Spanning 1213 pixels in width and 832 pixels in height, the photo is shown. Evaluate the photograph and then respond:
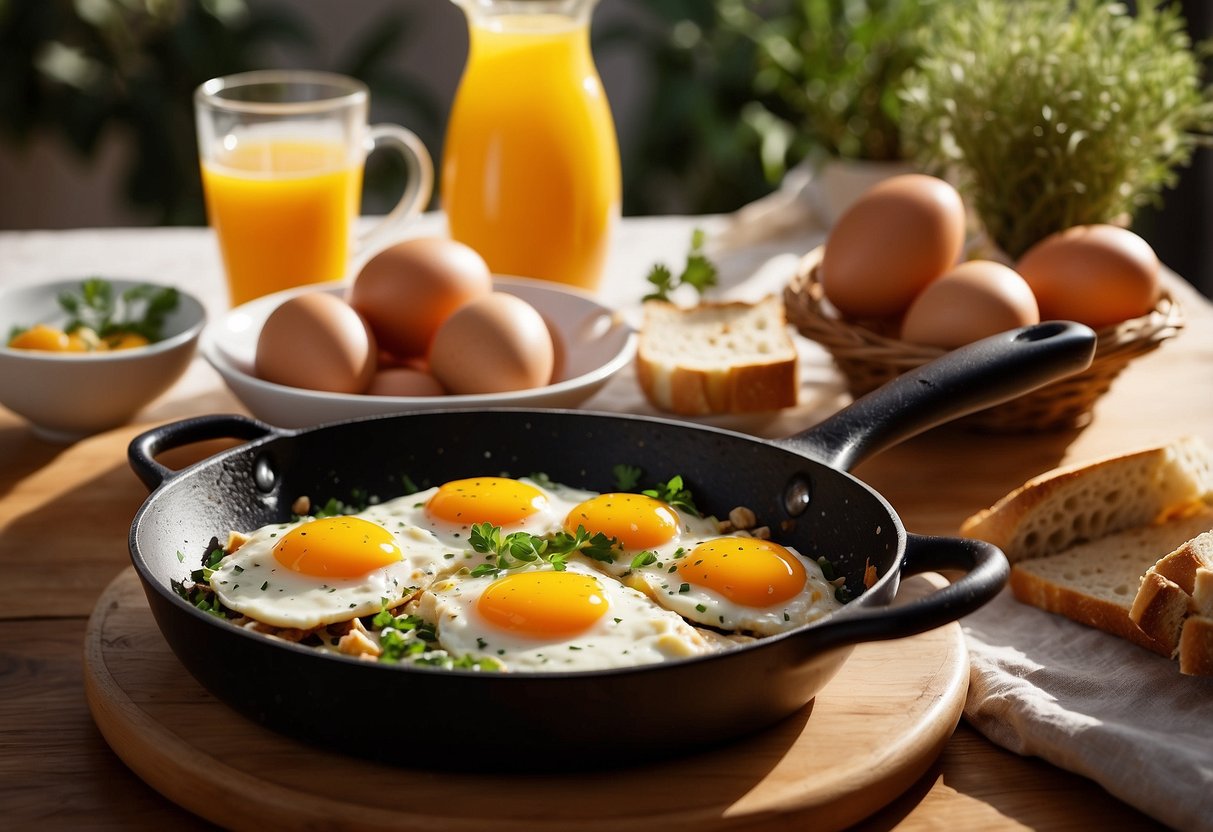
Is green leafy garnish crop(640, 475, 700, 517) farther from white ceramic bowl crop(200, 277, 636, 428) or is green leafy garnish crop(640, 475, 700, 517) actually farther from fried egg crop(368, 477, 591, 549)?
white ceramic bowl crop(200, 277, 636, 428)

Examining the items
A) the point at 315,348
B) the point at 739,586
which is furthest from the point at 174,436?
the point at 739,586

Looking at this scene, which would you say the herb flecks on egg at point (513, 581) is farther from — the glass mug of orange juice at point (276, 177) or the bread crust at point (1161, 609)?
the glass mug of orange juice at point (276, 177)

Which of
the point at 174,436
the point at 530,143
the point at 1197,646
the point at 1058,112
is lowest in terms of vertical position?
the point at 1197,646

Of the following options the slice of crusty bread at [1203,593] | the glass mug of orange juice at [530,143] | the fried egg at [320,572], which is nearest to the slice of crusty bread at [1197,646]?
the slice of crusty bread at [1203,593]

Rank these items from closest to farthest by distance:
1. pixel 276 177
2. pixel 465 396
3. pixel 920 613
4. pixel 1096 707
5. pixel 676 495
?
pixel 920 613
pixel 1096 707
pixel 676 495
pixel 465 396
pixel 276 177

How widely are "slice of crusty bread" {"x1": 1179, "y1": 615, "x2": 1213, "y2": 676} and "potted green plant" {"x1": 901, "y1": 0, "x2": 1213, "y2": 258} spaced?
3.06ft

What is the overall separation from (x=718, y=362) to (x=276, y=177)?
2.63ft

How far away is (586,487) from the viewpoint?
1485mm

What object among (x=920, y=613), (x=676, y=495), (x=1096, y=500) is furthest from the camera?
(x=1096, y=500)

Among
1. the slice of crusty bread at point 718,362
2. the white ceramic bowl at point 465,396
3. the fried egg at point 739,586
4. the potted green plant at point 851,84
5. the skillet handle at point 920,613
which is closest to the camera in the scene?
the skillet handle at point 920,613

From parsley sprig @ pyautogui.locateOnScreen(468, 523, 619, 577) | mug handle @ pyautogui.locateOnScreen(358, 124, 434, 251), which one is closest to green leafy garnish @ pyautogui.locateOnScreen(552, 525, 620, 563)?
parsley sprig @ pyautogui.locateOnScreen(468, 523, 619, 577)

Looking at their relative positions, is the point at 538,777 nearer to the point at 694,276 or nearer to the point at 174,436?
the point at 174,436

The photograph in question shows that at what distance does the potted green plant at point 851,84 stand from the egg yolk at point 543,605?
169cm

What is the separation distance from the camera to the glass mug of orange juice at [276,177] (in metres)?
2.16
